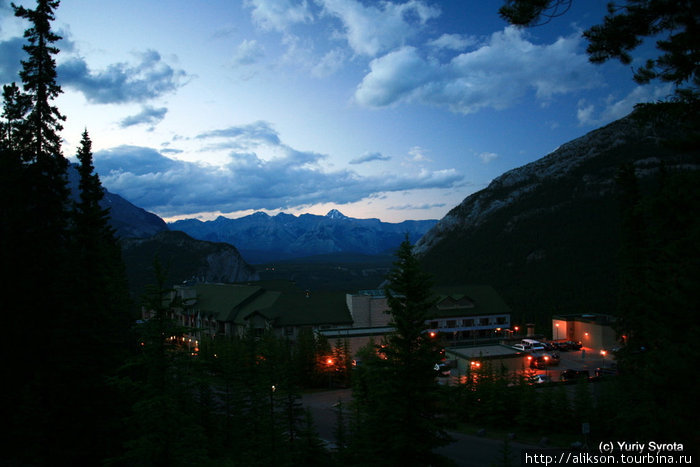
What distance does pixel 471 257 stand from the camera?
155 metres

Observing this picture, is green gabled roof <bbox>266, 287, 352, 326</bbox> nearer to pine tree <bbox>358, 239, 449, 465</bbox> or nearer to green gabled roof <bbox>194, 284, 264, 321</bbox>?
green gabled roof <bbox>194, 284, 264, 321</bbox>

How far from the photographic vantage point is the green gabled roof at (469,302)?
68.0m

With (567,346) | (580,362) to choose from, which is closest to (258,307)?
(580,362)

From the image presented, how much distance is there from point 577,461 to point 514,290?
99.6m

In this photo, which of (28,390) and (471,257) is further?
(471,257)

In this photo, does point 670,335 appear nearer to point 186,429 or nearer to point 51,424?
point 186,429

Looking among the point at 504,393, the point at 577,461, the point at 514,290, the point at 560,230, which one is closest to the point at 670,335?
the point at 577,461

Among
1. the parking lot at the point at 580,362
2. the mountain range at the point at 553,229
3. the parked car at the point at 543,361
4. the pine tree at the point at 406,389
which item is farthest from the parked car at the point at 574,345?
the pine tree at the point at 406,389

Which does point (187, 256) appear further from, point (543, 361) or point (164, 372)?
point (164, 372)

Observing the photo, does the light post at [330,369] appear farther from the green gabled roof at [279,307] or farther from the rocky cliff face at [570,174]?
the rocky cliff face at [570,174]

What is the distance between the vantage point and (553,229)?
144 meters

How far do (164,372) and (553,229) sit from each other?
151612 millimetres

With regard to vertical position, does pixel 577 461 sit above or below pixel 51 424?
below

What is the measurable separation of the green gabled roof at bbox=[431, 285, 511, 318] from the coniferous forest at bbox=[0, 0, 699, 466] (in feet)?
123
